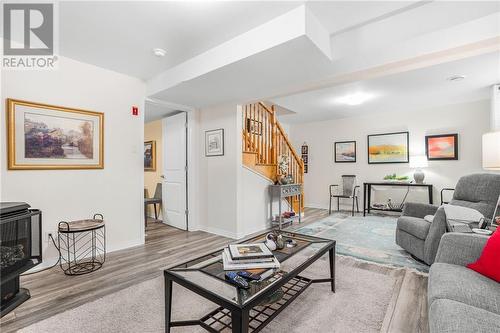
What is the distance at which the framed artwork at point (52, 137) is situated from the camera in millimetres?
2498

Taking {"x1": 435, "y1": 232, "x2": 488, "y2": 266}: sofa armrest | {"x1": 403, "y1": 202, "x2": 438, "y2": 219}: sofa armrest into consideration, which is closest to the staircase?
{"x1": 403, "y1": 202, "x2": 438, "y2": 219}: sofa armrest

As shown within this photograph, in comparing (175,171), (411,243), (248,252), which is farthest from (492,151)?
(175,171)

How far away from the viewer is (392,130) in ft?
18.1

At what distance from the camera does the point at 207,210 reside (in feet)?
13.8

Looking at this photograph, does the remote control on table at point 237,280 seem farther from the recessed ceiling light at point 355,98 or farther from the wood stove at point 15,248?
the recessed ceiling light at point 355,98

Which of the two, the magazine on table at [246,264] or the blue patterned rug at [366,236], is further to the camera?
the blue patterned rug at [366,236]

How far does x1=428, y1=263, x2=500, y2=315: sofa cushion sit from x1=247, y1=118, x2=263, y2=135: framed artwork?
338 centimetres

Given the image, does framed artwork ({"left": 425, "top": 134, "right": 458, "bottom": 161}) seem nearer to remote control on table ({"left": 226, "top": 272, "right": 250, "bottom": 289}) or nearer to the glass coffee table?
the glass coffee table

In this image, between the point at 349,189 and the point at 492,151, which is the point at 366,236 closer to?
the point at 492,151

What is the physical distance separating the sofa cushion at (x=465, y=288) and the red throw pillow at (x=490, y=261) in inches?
1.3

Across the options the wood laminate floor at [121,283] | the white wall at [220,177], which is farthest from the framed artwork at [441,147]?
the white wall at [220,177]

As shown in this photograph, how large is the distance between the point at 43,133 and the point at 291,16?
9.48 feet

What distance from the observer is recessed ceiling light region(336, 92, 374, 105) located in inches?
169

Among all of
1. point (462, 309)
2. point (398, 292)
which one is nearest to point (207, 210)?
point (398, 292)
